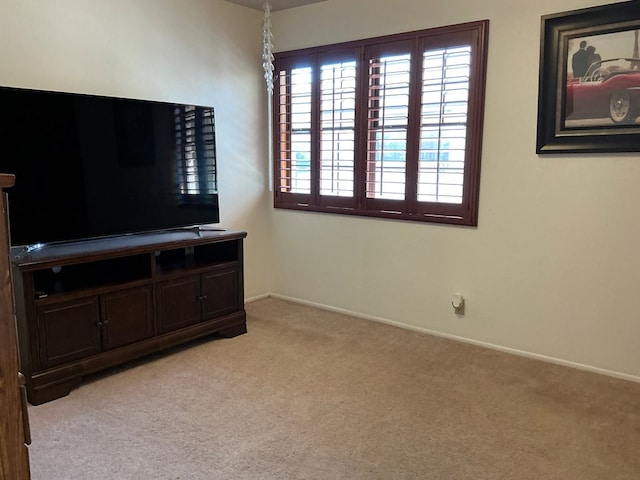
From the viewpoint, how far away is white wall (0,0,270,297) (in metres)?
2.95

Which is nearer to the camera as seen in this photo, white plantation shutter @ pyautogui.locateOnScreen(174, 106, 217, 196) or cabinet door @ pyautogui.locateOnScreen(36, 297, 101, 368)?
cabinet door @ pyautogui.locateOnScreen(36, 297, 101, 368)

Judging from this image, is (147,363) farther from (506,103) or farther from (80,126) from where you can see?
(506,103)

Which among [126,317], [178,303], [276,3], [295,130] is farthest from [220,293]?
[276,3]

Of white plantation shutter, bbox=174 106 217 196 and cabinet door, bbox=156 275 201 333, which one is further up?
white plantation shutter, bbox=174 106 217 196

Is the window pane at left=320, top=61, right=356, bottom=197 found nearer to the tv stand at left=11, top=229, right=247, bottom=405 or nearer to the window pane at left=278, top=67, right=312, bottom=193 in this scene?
the window pane at left=278, top=67, right=312, bottom=193

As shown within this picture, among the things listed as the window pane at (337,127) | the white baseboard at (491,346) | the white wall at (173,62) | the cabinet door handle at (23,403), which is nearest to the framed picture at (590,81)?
the white baseboard at (491,346)

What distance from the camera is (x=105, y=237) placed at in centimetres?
310

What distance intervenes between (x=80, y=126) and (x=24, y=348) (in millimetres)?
1250

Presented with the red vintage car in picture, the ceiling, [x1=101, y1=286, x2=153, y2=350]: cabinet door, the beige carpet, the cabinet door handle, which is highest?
the ceiling

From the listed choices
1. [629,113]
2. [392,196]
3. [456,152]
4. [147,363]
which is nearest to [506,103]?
[456,152]

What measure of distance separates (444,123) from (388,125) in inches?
17.5

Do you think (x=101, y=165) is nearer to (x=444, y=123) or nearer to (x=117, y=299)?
(x=117, y=299)

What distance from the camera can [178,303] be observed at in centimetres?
329

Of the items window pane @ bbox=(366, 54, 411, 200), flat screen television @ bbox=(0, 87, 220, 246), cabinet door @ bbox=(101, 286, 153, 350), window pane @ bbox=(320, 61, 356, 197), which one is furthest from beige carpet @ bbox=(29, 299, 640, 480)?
window pane @ bbox=(320, 61, 356, 197)
